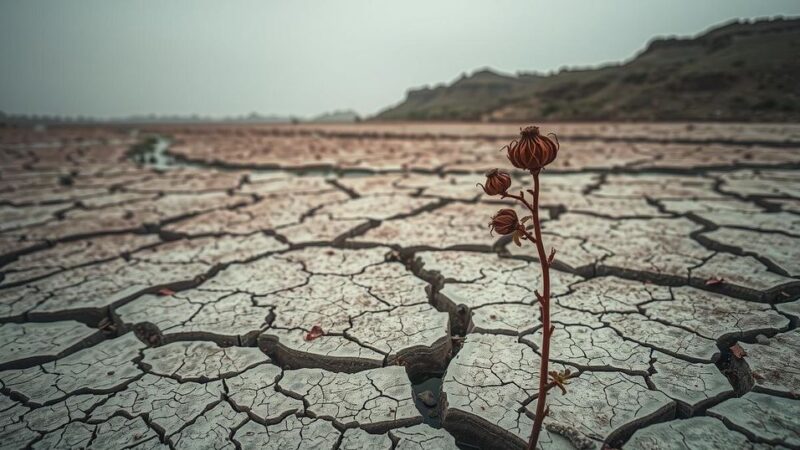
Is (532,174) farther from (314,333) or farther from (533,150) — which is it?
(314,333)

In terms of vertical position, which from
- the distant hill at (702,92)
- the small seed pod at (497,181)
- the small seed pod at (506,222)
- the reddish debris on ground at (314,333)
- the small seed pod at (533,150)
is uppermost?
the distant hill at (702,92)

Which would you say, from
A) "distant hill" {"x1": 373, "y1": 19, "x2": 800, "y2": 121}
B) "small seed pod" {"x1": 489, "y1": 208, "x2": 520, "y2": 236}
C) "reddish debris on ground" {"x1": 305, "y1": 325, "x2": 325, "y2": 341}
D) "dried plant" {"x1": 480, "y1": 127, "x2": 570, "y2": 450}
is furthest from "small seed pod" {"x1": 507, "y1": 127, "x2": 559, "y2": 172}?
"distant hill" {"x1": 373, "y1": 19, "x2": 800, "y2": 121}

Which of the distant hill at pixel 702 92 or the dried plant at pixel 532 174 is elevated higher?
the distant hill at pixel 702 92

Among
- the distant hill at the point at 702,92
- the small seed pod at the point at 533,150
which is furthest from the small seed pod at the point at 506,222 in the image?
the distant hill at the point at 702,92

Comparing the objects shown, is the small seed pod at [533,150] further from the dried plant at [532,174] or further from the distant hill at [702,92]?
the distant hill at [702,92]

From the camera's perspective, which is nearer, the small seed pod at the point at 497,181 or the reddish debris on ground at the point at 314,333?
the small seed pod at the point at 497,181

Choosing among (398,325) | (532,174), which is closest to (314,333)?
(398,325)

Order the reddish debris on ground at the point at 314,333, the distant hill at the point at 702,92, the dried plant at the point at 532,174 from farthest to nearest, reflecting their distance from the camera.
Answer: the distant hill at the point at 702,92 < the reddish debris on ground at the point at 314,333 < the dried plant at the point at 532,174
